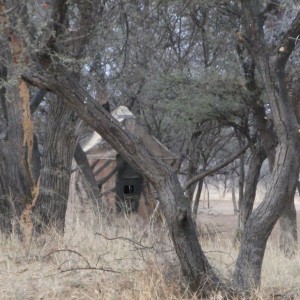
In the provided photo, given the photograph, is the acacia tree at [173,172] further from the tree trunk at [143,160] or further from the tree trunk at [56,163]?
the tree trunk at [56,163]

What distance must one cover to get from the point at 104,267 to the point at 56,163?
2.44 meters

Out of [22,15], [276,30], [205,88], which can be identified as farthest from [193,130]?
[22,15]

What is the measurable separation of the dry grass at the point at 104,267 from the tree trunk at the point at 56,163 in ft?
2.18

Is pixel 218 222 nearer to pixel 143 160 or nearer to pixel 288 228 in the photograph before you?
pixel 288 228

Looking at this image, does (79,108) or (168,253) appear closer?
(79,108)

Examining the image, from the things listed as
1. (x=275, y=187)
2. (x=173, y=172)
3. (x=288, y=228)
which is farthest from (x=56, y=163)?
(x=288, y=228)

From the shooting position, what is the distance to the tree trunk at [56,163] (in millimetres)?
8258

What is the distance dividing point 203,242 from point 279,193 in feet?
10.7

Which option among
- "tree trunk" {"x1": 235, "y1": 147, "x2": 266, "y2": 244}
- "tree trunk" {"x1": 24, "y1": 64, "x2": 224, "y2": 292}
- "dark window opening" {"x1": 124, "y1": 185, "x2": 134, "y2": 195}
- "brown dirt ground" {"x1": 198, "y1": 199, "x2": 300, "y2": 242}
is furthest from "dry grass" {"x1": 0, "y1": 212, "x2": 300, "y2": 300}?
"dark window opening" {"x1": 124, "y1": 185, "x2": 134, "y2": 195}

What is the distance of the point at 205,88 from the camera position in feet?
→ 38.3

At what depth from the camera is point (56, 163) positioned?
838 centimetres

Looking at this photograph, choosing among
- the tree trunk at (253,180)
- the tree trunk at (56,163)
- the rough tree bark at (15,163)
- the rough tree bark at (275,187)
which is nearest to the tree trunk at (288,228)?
the tree trunk at (253,180)

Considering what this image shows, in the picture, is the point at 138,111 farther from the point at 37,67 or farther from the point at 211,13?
the point at 37,67

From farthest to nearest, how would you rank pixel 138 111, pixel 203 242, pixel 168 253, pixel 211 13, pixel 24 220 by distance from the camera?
pixel 138 111
pixel 211 13
pixel 203 242
pixel 24 220
pixel 168 253
